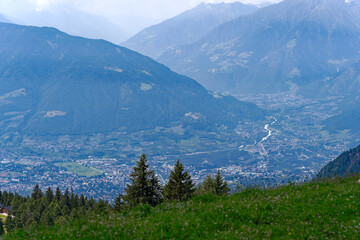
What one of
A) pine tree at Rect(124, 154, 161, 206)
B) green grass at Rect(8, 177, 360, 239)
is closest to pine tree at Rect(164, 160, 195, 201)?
pine tree at Rect(124, 154, 161, 206)

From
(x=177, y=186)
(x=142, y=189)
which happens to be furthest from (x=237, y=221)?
(x=142, y=189)

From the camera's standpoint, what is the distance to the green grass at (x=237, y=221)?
33.5ft

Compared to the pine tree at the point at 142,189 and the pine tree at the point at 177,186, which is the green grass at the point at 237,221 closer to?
the pine tree at the point at 177,186

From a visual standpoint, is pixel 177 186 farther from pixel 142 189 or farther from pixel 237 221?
pixel 237 221

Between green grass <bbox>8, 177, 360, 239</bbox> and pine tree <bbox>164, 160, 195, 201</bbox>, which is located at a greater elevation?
pine tree <bbox>164, 160, 195, 201</bbox>

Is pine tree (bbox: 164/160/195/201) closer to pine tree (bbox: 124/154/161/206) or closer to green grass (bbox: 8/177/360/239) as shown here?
pine tree (bbox: 124/154/161/206)

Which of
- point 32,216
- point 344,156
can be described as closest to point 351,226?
point 32,216

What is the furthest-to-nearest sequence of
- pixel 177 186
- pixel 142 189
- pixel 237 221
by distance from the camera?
pixel 142 189 < pixel 177 186 < pixel 237 221

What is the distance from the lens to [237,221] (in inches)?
445

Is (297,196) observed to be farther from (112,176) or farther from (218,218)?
(112,176)

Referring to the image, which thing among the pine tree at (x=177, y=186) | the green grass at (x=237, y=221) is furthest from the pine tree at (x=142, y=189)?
the green grass at (x=237, y=221)

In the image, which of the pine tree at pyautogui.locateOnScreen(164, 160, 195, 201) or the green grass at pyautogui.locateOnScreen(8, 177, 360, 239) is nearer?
the green grass at pyautogui.locateOnScreen(8, 177, 360, 239)

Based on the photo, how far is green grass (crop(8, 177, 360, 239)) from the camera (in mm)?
10211

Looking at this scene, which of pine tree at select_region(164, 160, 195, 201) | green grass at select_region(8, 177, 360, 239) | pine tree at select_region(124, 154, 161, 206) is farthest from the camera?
pine tree at select_region(124, 154, 161, 206)
